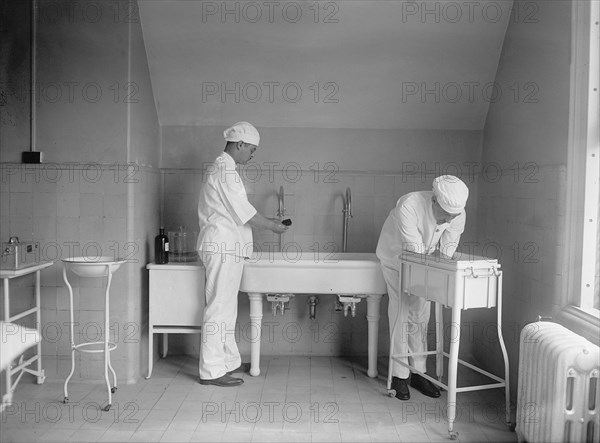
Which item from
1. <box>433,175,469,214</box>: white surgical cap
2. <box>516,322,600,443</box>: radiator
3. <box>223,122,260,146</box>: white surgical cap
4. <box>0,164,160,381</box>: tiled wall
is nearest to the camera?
<box>516,322,600,443</box>: radiator

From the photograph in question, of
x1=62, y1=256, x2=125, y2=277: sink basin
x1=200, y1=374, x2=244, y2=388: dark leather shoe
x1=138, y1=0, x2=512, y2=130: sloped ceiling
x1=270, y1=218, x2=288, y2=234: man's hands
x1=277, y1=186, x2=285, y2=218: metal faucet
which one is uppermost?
x1=138, y1=0, x2=512, y2=130: sloped ceiling

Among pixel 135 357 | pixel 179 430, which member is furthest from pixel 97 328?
pixel 179 430

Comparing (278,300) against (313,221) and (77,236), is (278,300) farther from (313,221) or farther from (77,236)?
(77,236)

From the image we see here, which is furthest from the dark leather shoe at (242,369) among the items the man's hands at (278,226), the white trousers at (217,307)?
the man's hands at (278,226)

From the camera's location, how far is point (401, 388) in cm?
387

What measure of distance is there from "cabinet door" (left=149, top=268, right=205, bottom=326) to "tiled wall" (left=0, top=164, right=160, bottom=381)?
0.61ft

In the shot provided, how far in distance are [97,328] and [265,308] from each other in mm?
1318

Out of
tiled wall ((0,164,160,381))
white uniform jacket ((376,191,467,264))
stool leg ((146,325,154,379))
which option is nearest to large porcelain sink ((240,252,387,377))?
white uniform jacket ((376,191,467,264))

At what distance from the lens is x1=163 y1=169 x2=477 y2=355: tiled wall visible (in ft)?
15.7

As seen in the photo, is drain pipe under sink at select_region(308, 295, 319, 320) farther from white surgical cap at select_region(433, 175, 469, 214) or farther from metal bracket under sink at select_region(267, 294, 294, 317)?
white surgical cap at select_region(433, 175, 469, 214)

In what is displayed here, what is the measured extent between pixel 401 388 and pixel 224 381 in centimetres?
116

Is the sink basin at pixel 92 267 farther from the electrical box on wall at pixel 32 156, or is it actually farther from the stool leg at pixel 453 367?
the stool leg at pixel 453 367

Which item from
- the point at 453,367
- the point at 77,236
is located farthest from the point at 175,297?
the point at 453,367

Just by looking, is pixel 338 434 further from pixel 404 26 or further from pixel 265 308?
pixel 404 26
